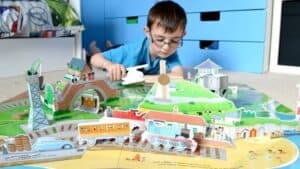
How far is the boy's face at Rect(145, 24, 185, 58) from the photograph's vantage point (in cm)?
93

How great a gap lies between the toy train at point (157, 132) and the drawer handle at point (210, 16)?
113 centimetres

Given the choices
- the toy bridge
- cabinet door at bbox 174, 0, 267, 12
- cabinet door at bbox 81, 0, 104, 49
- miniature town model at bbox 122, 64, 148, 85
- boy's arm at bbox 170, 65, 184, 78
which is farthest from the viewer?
cabinet door at bbox 81, 0, 104, 49

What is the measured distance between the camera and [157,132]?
0.48 metres

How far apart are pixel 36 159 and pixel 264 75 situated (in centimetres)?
106

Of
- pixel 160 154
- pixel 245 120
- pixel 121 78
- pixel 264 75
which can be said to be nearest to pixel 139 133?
pixel 160 154

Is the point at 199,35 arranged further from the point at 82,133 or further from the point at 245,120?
the point at 82,133

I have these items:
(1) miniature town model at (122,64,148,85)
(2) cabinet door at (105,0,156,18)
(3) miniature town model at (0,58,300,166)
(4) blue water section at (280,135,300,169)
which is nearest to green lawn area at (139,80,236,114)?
(3) miniature town model at (0,58,300,166)

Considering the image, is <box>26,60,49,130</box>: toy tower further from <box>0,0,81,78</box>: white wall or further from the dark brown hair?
<box>0,0,81,78</box>: white wall

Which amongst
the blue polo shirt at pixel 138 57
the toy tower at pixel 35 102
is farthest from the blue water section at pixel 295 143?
the blue polo shirt at pixel 138 57

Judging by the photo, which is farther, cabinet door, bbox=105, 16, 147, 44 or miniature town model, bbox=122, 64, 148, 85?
cabinet door, bbox=105, 16, 147, 44

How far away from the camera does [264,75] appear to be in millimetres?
1297

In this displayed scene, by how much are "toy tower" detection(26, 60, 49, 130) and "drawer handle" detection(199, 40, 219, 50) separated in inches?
43.7

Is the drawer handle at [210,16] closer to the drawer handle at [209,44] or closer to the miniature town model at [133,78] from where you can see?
the drawer handle at [209,44]

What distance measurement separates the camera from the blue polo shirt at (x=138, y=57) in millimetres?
1111
